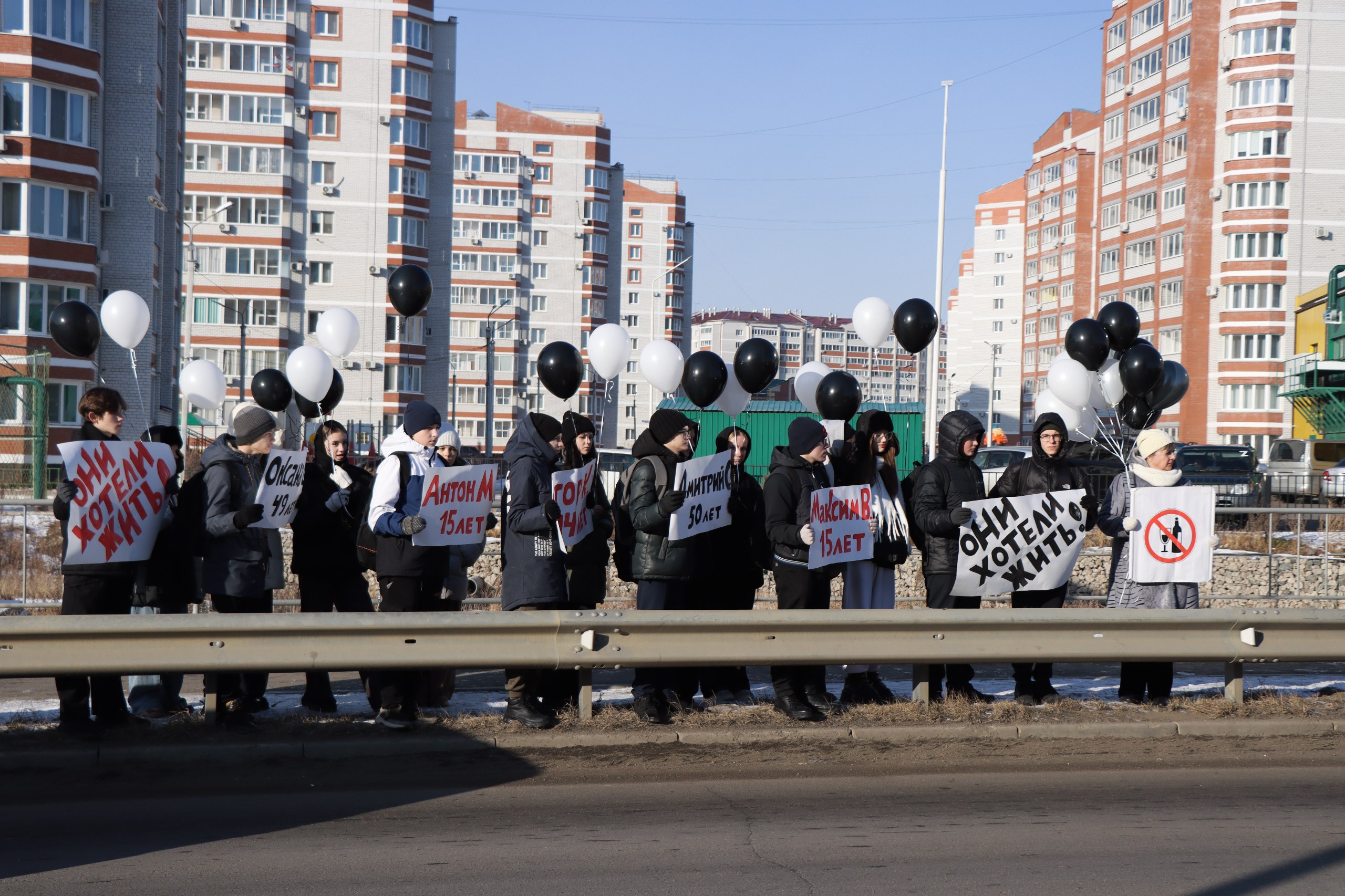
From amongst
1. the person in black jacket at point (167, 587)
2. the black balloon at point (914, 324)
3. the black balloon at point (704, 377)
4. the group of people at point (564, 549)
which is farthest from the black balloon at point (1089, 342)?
the person in black jacket at point (167, 587)

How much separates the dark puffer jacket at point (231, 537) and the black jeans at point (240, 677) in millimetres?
122

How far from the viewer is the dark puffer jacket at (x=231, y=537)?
7.81 m

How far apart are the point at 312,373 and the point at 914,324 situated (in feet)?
18.9

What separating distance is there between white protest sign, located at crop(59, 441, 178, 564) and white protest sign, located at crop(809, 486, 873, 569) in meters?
4.07

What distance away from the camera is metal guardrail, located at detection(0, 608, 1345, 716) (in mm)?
7168

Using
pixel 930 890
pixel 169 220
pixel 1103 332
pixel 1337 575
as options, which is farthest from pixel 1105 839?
pixel 169 220

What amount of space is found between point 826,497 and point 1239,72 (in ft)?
216

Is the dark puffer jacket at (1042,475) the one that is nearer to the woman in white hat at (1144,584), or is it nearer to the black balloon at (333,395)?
the woman in white hat at (1144,584)

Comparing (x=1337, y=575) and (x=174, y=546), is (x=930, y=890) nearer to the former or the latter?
(x=174, y=546)

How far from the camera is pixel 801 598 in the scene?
8.55 m

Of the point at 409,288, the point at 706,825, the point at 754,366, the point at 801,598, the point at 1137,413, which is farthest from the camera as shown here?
the point at 1137,413

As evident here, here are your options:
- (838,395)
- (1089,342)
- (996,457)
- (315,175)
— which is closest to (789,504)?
(838,395)

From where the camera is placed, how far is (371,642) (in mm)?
7516

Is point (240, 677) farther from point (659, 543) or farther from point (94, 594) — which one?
point (659, 543)
